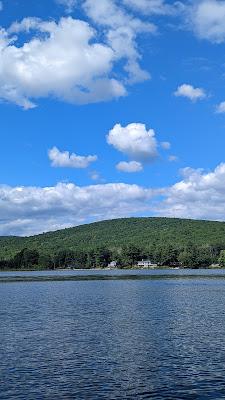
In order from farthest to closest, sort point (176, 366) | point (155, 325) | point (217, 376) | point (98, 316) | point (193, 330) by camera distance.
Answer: point (98, 316)
point (155, 325)
point (193, 330)
point (176, 366)
point (217, 376)

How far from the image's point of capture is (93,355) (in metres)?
40.4

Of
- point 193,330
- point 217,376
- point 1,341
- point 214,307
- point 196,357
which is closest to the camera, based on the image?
point 217,376

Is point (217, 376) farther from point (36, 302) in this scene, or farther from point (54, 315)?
point (36, 302)

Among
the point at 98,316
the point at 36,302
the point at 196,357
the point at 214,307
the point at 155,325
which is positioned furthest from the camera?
the point at 36,302

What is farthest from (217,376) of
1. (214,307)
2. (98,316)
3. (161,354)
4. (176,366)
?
(214,307)

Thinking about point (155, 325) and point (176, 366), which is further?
point (155, 325)

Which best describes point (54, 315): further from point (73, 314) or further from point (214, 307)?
point (214, 307)

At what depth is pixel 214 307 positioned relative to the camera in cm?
7525

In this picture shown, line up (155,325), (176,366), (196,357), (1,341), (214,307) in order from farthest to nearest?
(214,307), (155,325), (1,341), (196,357), (176,366)

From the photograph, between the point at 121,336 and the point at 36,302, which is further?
the point at 36,302

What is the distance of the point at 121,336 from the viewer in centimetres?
4922

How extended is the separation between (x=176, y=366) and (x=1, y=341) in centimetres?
1822

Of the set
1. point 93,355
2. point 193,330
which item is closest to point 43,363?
point 93,355

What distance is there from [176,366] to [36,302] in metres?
54.0
